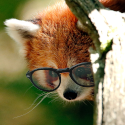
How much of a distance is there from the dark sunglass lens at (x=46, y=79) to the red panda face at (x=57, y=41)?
0.18 ft

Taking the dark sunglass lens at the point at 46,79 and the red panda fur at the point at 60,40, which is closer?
the red panda fur at the point at 60,40

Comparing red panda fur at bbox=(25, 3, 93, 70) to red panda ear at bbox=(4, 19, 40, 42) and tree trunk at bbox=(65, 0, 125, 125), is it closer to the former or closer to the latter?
red panda ear at bbox=(4, 19, 40, 42)

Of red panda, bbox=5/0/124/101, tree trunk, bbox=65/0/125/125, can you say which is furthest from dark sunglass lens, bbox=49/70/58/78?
tree trunk, bbox=65/0/125/125

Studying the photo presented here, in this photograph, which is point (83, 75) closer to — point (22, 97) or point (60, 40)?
point (60, 40)

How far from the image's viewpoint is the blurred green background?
7.35 ft

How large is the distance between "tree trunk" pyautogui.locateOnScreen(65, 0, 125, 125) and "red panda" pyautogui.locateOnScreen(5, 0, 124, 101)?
38cm

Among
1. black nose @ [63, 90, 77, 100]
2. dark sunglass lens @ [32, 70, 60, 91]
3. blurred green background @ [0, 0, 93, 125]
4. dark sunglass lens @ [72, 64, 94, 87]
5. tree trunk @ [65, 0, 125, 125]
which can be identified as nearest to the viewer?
tree trunk @ [65, 0, 125, 125]

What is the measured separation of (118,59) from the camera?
2.54ft

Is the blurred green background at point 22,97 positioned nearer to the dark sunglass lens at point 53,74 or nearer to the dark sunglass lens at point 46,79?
the dark sunglass lens at point 46,79

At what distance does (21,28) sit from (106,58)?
105 centimetres

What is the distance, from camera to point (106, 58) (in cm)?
80

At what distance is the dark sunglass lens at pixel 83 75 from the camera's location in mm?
1405

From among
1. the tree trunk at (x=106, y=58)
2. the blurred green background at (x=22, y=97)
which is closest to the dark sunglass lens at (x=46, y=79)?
the blurred green background at (x=22, y=97)

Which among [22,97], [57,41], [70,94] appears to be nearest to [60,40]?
[57,41]
